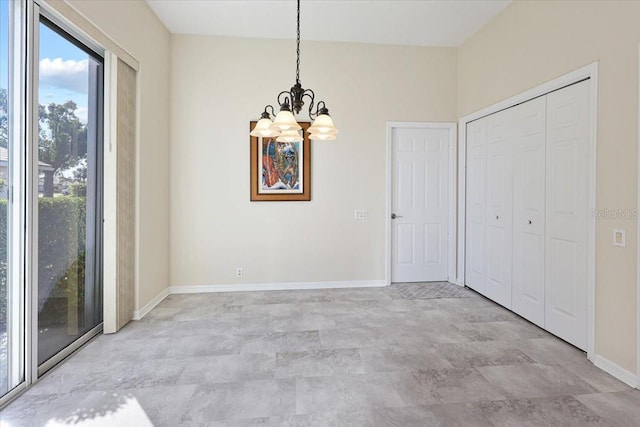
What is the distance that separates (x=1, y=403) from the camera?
1.85m

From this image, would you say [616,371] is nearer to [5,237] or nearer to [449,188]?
[449,188]

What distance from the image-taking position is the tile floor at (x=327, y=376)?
181 centimetres

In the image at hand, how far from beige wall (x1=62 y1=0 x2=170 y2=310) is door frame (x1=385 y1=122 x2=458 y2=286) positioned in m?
2.86

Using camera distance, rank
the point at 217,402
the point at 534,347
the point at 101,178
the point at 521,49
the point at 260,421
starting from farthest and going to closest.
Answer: the point at 521,49 < the point at 101,178 < the point at 534,347 < the point at 217,402 < the point at 260,421

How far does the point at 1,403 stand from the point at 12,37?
7.14 feet

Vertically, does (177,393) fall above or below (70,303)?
below

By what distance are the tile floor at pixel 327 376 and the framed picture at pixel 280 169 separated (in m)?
1.55

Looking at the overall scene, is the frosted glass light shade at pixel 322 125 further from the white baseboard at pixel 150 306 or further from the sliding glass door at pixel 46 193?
the white baseboard at pixel 150 306

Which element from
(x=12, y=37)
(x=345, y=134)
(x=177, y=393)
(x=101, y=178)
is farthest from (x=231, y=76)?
(x=177, y=393)

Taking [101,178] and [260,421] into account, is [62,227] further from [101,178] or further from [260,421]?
[260,421]

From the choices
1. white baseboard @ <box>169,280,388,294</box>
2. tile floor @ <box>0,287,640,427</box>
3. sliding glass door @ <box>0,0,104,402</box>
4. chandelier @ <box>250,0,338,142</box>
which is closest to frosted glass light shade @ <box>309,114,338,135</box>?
chandelier @ <box>250,0,338,142</box>

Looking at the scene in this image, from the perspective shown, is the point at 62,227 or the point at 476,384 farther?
the point at 62,227

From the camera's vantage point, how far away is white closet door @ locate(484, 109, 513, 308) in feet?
11.4

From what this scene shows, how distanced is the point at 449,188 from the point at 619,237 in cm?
230
